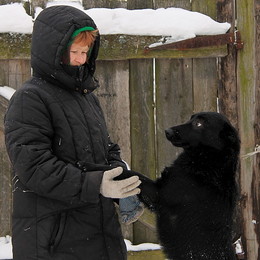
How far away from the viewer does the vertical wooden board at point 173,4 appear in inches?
152

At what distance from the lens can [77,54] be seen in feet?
7.50

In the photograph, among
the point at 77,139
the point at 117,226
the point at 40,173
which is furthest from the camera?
the point at 117,226

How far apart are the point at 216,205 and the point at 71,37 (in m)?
1.12

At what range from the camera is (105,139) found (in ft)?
8.11

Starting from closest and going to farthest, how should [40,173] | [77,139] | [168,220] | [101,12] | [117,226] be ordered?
[40,173] < [77,139] < [117,226] < [168,220] < [101,12]

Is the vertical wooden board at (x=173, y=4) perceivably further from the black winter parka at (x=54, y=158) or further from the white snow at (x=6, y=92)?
Result: the black winter parka at (x=54, y=158)

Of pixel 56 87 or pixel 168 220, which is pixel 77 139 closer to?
pixel 56 87

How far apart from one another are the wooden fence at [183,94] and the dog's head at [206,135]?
0.99 m

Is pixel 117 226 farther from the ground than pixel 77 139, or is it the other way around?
pixel 77 139

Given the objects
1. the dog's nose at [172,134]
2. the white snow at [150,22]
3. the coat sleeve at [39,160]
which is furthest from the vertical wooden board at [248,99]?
the coat sleeve at [39,160]

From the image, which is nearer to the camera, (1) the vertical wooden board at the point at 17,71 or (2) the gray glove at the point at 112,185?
(2) the gray glove at the point at 112,185

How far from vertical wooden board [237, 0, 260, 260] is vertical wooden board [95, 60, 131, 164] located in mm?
868

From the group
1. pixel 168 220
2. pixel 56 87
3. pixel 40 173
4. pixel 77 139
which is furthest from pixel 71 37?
pixel 168 220

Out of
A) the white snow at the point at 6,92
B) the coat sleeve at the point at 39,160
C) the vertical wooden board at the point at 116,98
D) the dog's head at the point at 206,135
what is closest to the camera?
the coat sleeve at the point at 39,160
